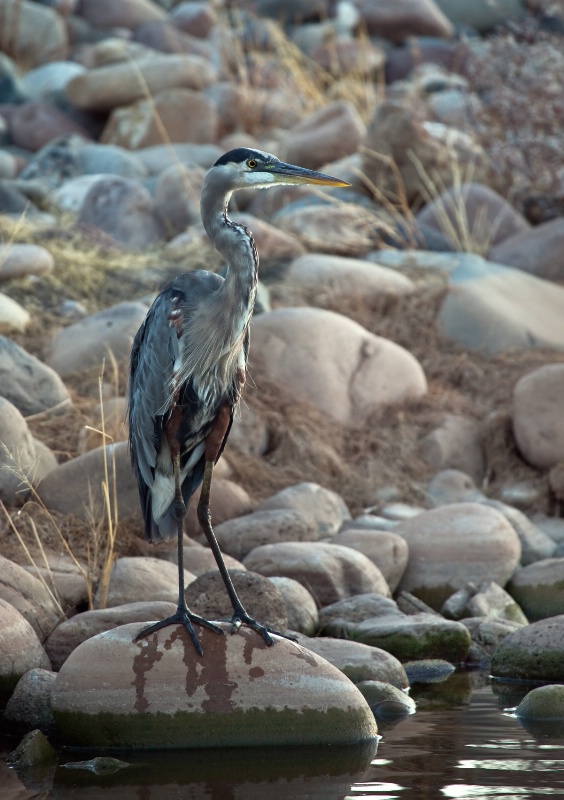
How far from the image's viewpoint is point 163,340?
5.10 metres

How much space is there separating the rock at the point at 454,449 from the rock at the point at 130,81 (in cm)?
788

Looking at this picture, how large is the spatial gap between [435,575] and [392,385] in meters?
2.06

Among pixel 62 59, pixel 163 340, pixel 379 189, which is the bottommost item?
pixel 62 59

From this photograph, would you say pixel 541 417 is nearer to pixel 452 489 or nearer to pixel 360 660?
pixel 452 489

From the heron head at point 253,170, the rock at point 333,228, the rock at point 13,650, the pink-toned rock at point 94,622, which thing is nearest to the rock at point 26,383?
the pink-toned rock at point 94,622

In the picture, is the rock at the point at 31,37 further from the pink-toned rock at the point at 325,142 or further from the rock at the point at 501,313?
the rock at the point at 501,313

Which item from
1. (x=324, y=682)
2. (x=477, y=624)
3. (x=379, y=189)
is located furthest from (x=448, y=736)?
(x=379, y=189)

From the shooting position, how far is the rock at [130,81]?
50.0 feet

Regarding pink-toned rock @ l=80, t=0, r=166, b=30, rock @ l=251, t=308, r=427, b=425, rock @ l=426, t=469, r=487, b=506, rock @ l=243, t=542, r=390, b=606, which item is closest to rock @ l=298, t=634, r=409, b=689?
rock @ l=243, t=542, r=390, b=606

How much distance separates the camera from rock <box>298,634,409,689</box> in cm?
541

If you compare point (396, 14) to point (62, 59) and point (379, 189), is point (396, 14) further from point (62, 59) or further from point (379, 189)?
point (379, 189)

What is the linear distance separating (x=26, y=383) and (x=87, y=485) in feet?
2.93

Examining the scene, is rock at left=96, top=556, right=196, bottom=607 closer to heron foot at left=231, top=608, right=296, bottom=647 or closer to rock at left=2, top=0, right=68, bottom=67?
heron foot at left=231, top=608, right=296, bottom=647

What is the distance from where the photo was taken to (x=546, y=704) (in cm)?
506
